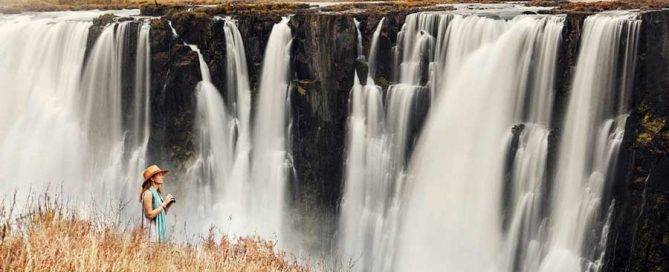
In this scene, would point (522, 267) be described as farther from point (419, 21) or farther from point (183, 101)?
point (183, 101)

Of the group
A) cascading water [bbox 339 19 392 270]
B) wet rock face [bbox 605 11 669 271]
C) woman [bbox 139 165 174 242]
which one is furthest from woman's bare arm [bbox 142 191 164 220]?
cascading water [bbox 339 19 392 270]

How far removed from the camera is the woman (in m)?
8.09

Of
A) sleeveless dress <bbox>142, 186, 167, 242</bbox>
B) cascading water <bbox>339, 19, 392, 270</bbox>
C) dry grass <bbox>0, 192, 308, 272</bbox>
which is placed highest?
cascading water <bbox>339, 19, 392, 270</bbox>

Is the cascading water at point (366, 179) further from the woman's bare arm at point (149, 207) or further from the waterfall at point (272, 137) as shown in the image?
the woman's bare arm at point (149, 207)

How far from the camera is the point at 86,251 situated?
21.9ft

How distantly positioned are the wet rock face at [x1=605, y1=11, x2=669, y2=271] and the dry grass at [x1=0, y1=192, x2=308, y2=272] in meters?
13.6

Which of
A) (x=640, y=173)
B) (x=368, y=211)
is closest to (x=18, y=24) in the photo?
(x=368, y=211)

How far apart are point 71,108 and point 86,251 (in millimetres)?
22418

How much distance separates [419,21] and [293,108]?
19.7 ft

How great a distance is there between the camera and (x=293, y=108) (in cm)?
2517

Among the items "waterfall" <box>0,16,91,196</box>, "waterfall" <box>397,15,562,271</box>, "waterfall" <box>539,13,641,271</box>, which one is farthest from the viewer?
"waterfall" <box>0,16,91,196</box>

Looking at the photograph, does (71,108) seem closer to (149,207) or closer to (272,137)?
(272,137)

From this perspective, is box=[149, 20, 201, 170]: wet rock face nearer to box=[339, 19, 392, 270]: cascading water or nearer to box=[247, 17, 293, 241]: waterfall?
box=[247, 17, 293, 241]: waterfall

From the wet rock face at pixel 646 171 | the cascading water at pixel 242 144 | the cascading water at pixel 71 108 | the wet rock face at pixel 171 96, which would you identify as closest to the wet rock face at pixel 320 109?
the cascading water at pixel 242 144
